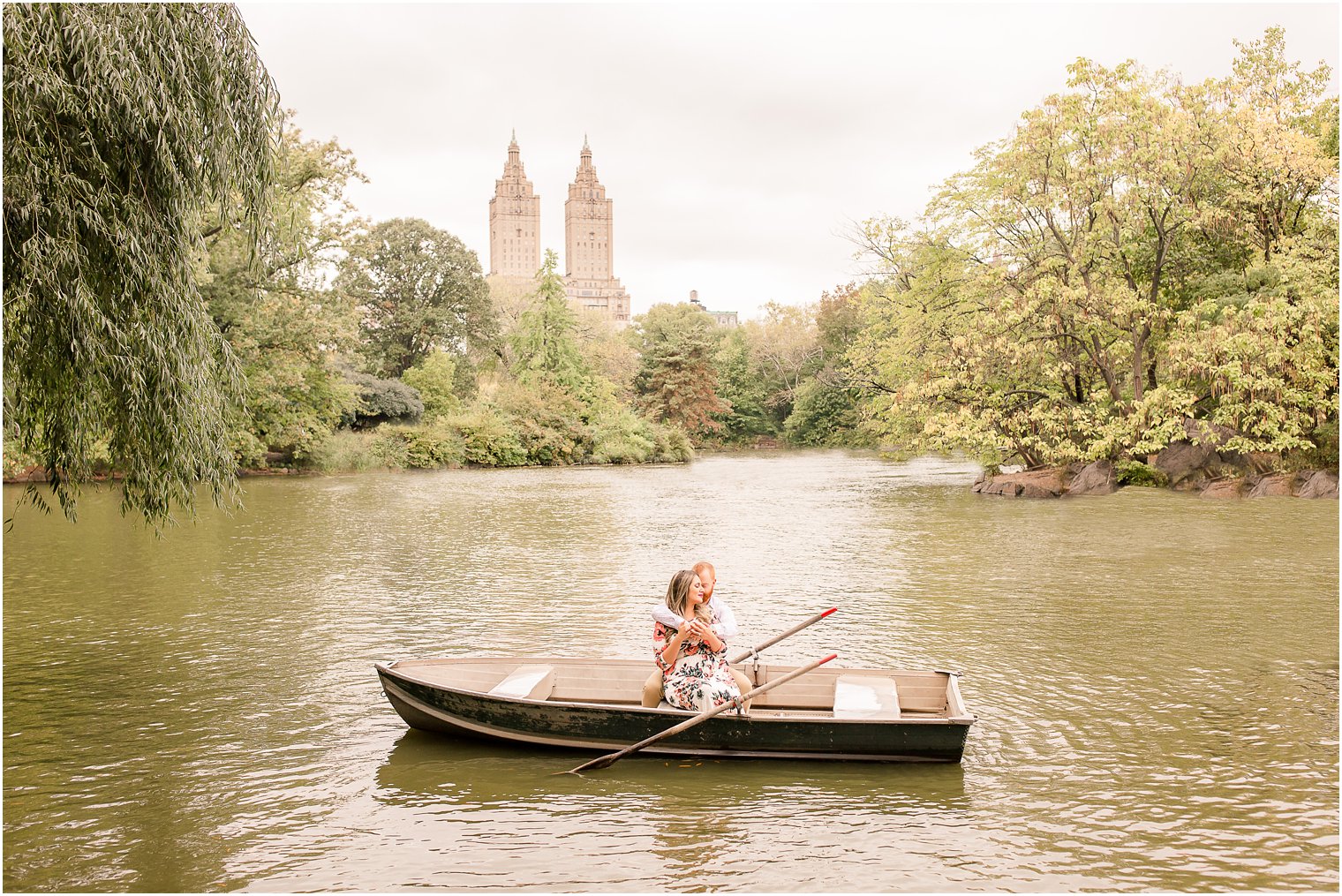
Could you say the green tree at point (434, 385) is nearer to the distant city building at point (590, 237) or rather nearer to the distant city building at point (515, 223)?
the distant city building at point (515, 223)

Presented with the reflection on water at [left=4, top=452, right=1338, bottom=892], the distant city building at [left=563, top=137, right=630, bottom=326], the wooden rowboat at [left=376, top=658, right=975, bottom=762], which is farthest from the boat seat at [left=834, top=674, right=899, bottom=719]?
the distant city building at [left=563, top=137, right=630, bottom=326]

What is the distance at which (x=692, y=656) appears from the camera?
24.8 feet

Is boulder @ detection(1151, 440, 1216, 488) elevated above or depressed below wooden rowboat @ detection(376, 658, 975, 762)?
above

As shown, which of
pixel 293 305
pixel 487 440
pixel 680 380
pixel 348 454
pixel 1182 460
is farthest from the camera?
pixel 680 380

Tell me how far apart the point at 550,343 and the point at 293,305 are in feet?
68.5

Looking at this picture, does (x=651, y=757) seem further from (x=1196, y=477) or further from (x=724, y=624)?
(x=1196, y=477)

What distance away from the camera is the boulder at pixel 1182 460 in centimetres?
2791

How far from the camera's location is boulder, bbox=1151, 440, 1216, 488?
2791 centimetres

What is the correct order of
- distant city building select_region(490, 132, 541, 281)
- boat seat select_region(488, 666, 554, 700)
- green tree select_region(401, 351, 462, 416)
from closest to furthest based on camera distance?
boat seat select_region(488, 666, 554, 700) → green tree select_region(401, 351, 462, 416) → distant city building select_region(490, 132, 541, 281)

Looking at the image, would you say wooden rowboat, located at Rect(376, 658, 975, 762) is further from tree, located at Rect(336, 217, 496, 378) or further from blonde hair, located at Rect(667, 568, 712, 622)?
tree, located at Rect(336, 217, 496, 378)

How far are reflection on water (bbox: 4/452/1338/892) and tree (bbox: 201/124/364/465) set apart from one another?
13.8 meters

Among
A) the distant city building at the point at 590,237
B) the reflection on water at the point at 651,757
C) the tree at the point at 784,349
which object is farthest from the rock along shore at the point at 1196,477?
the distant city building at the point at 590,237

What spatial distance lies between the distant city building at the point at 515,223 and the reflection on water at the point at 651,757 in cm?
16191

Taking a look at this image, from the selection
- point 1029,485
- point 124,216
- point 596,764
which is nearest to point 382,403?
point 1029,485
